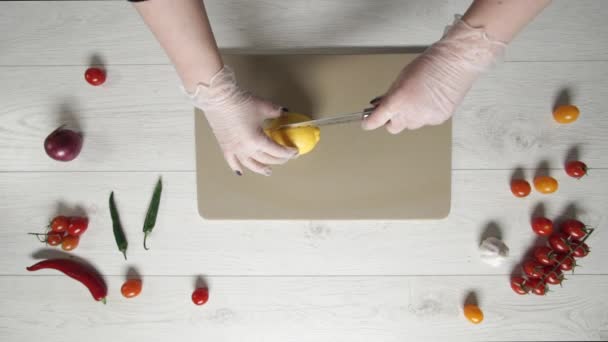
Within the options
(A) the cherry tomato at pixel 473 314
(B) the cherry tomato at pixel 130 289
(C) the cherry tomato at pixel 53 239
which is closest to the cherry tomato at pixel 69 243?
(C) the cherry tomato at pixel 53 239

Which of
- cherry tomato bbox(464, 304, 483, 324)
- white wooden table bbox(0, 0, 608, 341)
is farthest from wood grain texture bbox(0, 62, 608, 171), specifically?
cherry tomato bbox(464, 304, 483, 324)

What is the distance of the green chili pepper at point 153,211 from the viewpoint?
885 mm

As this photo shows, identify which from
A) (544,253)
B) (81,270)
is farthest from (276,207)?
(544,253)

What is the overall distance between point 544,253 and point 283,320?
0.61 metres

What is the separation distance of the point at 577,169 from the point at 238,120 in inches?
28.9

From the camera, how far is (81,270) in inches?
35.3

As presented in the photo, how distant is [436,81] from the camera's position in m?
0.72

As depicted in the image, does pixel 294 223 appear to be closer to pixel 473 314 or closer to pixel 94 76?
pixel 473 314

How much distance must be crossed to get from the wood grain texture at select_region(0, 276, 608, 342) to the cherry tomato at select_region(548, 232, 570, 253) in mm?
106

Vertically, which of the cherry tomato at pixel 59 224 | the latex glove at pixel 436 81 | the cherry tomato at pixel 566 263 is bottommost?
the cherry tomato at pixel 566 263

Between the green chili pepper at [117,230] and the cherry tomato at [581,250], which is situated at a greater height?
the green chili pepper at [117,230]

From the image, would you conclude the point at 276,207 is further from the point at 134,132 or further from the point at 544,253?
the point at 544,253

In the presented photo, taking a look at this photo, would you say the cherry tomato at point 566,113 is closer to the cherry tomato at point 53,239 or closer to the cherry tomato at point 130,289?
the cherry tomato at point 130,289

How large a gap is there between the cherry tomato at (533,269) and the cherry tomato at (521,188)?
6.1 inches
